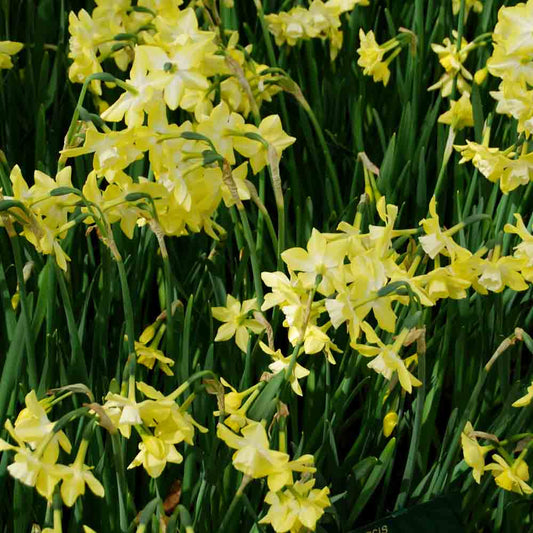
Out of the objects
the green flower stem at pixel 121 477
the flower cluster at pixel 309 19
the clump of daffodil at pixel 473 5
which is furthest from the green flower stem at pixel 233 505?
the clump of daffodil at pixel 473 5

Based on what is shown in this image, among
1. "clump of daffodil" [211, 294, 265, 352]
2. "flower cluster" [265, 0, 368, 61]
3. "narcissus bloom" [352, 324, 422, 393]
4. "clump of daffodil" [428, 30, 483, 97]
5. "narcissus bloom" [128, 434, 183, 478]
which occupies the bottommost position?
"clump of daffodil" [211, 294, 265, 352]

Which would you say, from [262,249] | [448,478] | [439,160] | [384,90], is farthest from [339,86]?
[448,478]

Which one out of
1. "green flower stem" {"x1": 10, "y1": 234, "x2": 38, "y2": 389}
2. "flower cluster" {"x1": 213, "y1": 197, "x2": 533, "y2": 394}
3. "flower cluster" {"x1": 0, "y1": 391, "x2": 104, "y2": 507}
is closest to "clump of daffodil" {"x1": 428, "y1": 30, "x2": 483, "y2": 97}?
"flower cluster" {"x1": 213, "y1": 197, "x2": 533, "y2": 394}

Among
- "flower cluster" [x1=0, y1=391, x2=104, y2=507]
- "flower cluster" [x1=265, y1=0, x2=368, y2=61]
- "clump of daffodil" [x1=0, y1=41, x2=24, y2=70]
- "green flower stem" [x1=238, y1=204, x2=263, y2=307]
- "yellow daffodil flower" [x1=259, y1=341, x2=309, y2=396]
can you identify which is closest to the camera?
"flower cluster" [x1=0, y1=391, x2=104, y2=507]

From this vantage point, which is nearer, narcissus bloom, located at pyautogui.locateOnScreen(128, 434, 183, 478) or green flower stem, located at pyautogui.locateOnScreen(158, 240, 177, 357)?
narcissus bloom, located at pyautogui.locateOnScreen(128, 434, 183, 478)

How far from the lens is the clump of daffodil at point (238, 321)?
4.20ft

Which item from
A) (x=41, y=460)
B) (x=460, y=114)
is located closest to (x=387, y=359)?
(x=41, y=460)

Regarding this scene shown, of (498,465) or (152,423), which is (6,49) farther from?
(498,465)

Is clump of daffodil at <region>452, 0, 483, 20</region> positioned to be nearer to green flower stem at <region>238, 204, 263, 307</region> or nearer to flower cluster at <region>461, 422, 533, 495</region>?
green flower stem at <region>238, 204, 263, 307</region>

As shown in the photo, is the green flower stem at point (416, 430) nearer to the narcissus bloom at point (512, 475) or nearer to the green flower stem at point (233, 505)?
the narcissus bloom at point (512, 475)

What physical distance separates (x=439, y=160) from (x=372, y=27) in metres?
0.61

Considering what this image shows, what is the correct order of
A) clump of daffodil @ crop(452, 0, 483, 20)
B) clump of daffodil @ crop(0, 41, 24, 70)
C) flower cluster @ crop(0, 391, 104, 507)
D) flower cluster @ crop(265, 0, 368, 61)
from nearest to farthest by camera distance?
flower cluster @ crop(0, 391, 104, 507)
clump of daffodil @ crop(0, 41, 24, 70)
flower cluster @ crop(265, 0, 368, 61)
clump of daffodil @ crop(452, 0, 483, 20)

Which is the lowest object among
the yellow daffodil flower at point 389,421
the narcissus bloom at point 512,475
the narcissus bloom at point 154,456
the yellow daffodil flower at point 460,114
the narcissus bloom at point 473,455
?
the narcissus bloom at point 512,475

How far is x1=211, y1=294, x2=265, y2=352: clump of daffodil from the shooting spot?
128 cm
